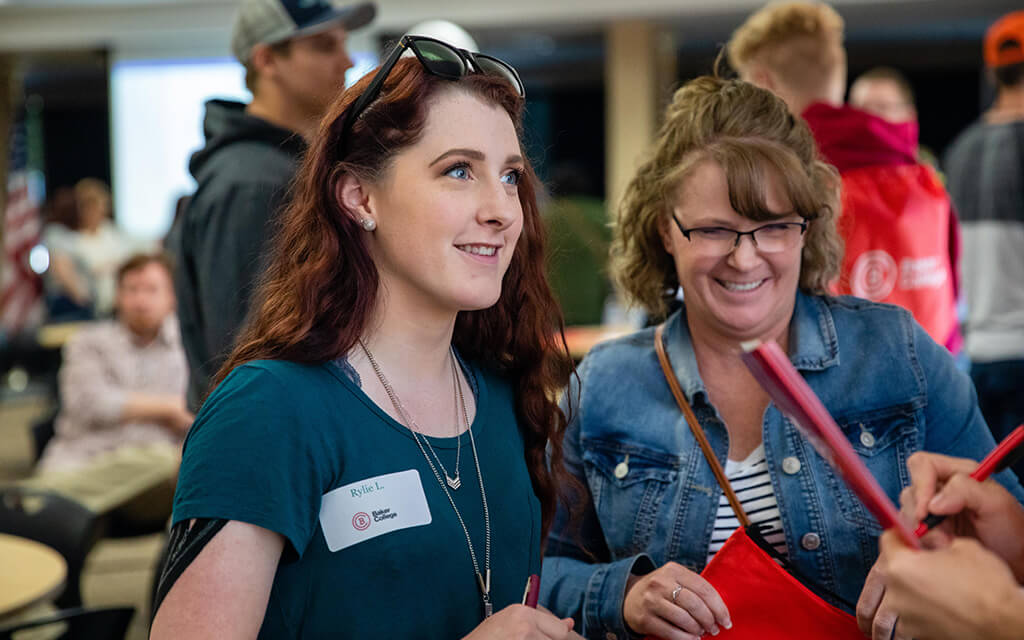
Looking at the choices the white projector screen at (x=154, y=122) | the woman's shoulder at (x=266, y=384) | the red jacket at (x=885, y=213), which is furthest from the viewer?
the white projector screen at (x=154, y=122)

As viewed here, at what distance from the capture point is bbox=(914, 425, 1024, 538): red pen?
111cm

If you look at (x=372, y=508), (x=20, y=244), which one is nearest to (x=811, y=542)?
(x=372, y=508)

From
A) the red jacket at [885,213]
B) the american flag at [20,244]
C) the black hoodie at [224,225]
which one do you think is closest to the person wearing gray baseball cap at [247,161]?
the black hoodie at [224,225]

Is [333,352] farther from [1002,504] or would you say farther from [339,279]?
[1002,504]

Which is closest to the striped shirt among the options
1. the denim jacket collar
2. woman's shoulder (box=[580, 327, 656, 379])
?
the denim jacket collar

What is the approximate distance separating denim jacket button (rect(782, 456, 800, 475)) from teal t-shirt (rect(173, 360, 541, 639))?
53 centimetres

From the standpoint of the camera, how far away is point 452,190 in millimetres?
1330

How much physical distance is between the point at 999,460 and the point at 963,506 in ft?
0.25

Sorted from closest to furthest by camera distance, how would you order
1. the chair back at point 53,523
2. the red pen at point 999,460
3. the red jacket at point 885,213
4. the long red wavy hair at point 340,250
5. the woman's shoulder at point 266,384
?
1. the red pen at point 999,460
2. the woman's shoulder at point 266,384
3. the long red wavy hair at point 340,250
4. the red jacket at point 885,213
5. the chair back at point 53,523

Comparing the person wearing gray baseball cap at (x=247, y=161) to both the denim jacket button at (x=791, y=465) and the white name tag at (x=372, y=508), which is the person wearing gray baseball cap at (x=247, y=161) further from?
the denim jacket button at (x=791, y=465)

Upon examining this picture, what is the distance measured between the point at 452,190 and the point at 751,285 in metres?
0.59

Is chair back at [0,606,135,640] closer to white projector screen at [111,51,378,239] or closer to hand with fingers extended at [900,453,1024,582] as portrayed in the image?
hand with fingers extended at [900,453,1024,582]

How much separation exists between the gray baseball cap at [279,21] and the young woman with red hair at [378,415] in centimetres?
136

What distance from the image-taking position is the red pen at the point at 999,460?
3.64ft
